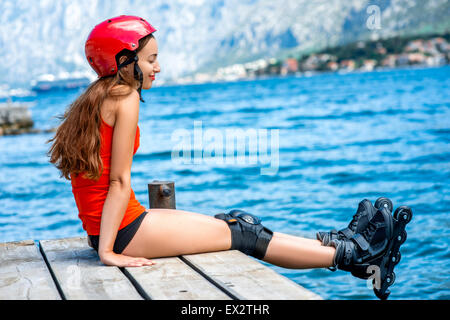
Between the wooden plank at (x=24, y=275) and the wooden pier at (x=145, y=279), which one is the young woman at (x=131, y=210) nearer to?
the wooden pier at (x=145, y=279)

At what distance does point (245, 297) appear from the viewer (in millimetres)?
2988

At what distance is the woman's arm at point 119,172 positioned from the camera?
3.50 meters

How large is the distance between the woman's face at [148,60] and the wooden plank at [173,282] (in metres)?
1.16

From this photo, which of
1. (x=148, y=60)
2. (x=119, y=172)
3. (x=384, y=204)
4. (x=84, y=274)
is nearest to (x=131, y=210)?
(x=119, y=172)

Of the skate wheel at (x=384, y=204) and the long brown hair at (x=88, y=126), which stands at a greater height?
the long brown hair at (x=88, y=126)

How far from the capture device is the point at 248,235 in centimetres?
390

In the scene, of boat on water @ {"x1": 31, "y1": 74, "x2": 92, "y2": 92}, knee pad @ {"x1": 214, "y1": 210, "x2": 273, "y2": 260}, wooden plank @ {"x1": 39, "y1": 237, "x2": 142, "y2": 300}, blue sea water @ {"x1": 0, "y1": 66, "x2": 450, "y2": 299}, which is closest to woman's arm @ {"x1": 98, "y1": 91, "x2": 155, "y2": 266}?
wooden plank @ {"x1": 39, "y1": 237, "x2": 142, "y2": 300}

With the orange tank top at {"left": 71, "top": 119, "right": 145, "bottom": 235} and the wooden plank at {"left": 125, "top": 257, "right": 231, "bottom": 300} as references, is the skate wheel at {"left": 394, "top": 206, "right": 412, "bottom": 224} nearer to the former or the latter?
the wooden plank at {"left": 125, "top": 257, "right": 231, "bottom": 300}

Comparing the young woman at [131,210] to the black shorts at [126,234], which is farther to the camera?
the black shorts at [126,234]

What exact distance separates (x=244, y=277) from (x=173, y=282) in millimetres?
408

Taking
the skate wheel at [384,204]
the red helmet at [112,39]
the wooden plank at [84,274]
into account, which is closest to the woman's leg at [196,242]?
the wooden plank at [84,274]

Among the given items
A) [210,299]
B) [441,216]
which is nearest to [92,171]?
[210,299]

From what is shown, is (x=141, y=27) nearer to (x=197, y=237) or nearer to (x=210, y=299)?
(x=197, y=237)
